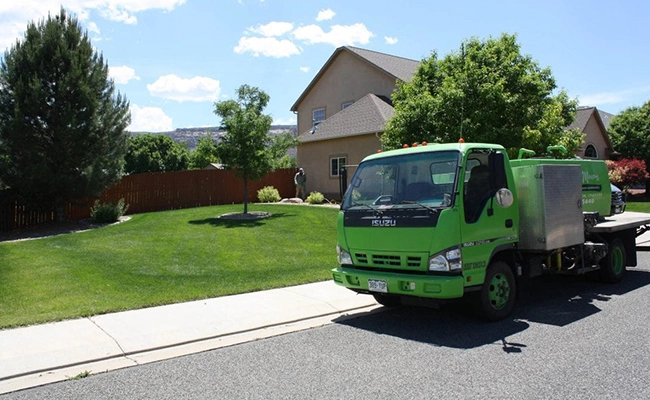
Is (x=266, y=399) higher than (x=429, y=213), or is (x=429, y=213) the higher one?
(x=429, y=213)

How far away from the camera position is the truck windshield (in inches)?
264

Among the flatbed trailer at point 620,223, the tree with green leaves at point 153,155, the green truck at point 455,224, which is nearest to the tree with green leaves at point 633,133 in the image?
the flatbed trailer at point 620,223

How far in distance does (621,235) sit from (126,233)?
1311cm

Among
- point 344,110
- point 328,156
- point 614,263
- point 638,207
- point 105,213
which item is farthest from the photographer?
point 344,110

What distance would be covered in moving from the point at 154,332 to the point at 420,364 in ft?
11.1

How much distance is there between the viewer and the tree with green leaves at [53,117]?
57.3 feet

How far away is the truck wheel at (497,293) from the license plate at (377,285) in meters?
1.24

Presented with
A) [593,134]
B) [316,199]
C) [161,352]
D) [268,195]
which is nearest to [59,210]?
[268,195]

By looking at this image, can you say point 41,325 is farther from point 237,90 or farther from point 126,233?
point 237,90

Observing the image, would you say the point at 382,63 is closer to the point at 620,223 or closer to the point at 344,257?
the point at 620,223

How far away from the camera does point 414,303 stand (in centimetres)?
687

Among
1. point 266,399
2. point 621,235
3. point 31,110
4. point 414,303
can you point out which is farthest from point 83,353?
point 31,110

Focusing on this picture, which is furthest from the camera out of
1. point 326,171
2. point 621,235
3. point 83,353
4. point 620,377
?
point 326,171

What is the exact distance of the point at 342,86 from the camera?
31.5 metres
